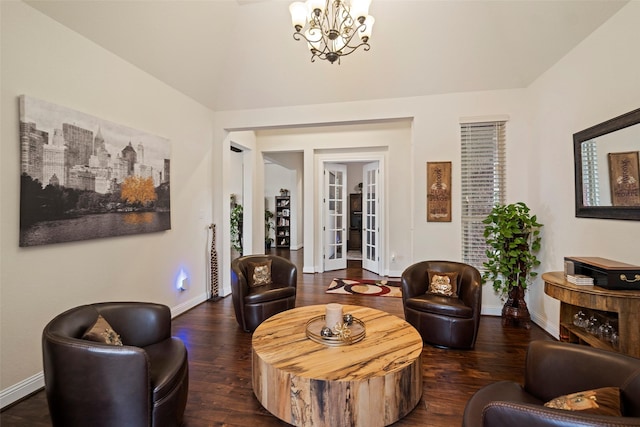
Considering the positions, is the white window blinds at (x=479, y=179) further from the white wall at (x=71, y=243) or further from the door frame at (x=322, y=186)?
the white wall at (x=71, y=243)

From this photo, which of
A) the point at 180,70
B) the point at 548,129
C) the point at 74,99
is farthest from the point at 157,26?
the point at 548,129

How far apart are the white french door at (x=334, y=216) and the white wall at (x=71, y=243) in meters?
3.11

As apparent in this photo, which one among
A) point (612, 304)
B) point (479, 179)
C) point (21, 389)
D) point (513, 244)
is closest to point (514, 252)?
point (513, 244)

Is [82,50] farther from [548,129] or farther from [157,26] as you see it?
[548,129]

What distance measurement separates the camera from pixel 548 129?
3312 mm

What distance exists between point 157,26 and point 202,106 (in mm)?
1396

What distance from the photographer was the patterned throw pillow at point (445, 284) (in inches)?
123

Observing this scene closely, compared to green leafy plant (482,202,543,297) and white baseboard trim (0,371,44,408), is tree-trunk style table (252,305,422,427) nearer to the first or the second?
white baseboard trim (0,371,44,408)

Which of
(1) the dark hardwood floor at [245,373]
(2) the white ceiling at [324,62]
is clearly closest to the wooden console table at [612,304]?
(1) the dark hardwood floor at [245,373]

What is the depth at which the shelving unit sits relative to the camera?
1024 centimetres

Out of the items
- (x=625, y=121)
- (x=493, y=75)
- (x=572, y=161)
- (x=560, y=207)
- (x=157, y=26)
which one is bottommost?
(x=560, y=207)

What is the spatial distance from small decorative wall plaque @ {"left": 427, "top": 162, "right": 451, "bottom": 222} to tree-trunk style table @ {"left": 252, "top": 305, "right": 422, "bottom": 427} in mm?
2226

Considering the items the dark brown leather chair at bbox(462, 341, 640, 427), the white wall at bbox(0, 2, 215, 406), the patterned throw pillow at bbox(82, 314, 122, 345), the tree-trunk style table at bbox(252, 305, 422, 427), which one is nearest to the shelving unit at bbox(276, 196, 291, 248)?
the white wall at bbox(0, 2, 215, 406)

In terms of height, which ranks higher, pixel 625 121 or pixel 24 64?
pixel 24 64
